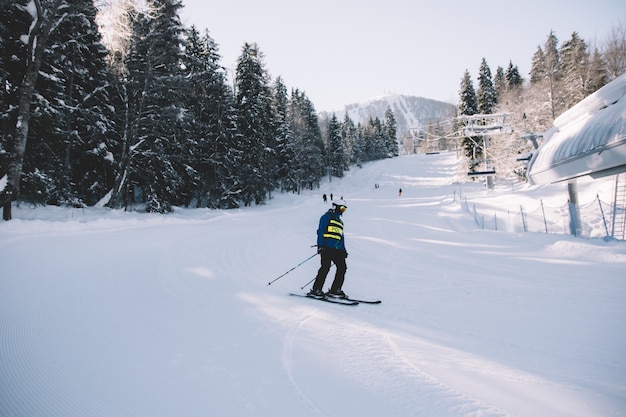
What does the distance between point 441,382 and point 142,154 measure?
69.0 feet

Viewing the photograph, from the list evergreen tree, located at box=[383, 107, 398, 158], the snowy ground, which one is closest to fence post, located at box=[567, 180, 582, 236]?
the snowy ground

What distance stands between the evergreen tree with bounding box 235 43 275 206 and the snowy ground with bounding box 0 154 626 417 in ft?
66.8

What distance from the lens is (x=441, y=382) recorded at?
3.00 metres

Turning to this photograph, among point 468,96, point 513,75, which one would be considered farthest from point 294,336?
point 513,75

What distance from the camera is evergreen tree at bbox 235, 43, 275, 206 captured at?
2898 cm

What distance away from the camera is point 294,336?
13.1 feet

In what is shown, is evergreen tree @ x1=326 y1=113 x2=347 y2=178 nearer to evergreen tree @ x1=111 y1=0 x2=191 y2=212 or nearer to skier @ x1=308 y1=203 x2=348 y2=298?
evergreen tree @ x1=111 y1=0 x2=191 y2=212

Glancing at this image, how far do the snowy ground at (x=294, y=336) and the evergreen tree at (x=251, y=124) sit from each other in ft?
66.8

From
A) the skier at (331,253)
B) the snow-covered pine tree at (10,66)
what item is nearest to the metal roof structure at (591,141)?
the skier at (331,253)

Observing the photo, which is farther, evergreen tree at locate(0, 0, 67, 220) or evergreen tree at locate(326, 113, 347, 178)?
evergreen tree at locate(326, 113, 347, 178)

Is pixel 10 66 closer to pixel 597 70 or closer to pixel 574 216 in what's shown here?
pixel 574 216

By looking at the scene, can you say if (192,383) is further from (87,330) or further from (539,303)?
(539,303)

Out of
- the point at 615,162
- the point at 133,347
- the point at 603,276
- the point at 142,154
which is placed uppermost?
the point at 142,154

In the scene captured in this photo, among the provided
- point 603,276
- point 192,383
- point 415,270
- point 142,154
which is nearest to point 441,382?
point 192,383
